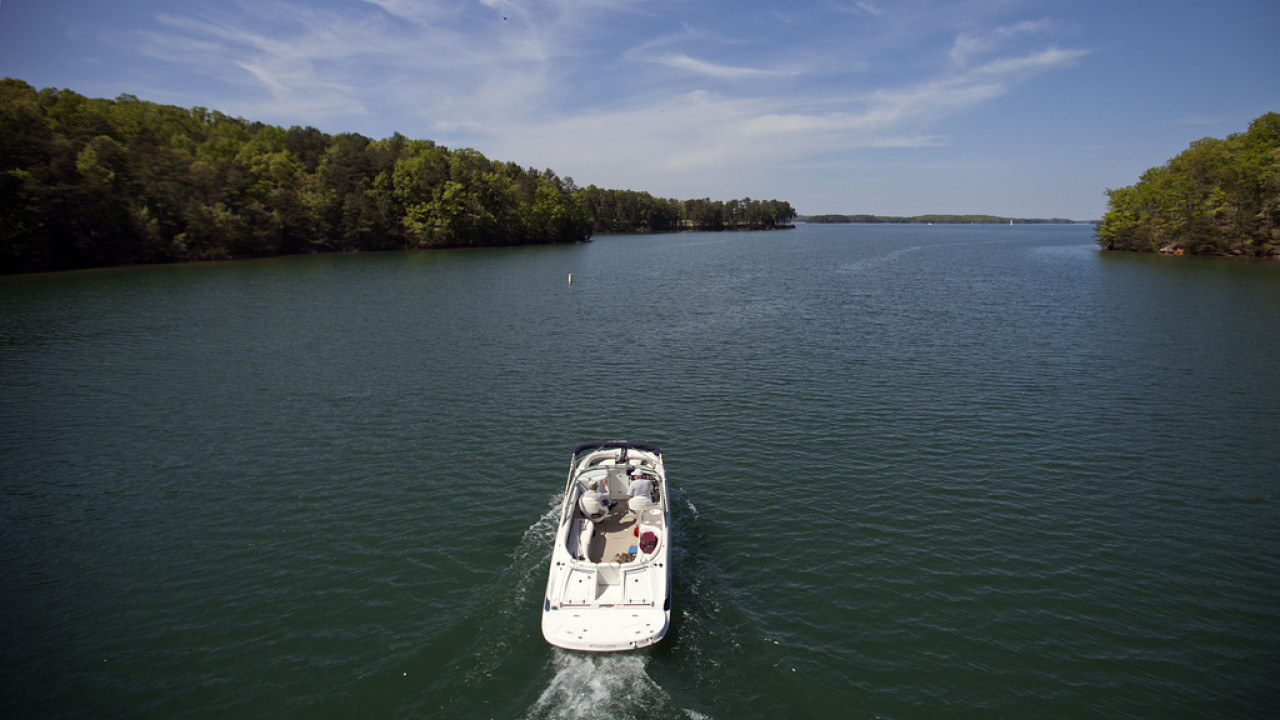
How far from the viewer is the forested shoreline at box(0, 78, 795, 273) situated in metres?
80.7

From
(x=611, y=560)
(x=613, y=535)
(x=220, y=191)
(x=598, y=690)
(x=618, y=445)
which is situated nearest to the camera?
(x=598, y=690)

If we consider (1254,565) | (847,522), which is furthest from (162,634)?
(1254,565)

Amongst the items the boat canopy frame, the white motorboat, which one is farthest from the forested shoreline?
the white motorboat

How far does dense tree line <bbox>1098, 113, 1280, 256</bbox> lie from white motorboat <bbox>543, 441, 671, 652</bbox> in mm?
117652

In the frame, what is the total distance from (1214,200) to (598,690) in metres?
132

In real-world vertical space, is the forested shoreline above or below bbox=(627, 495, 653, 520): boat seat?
above

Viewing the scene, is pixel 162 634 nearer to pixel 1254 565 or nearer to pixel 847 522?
pixel 847 522

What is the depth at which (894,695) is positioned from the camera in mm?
12961

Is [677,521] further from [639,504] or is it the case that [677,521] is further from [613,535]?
[613,535]

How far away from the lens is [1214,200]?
97.4 meters

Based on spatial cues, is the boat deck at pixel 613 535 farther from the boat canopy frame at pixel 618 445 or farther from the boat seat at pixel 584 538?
the boat canopy frame at pixel 618 445

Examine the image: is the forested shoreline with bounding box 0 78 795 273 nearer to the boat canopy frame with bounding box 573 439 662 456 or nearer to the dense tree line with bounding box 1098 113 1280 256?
the boat canopy frame with bounding box 573 439 662 456

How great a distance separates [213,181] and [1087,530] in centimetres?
13024

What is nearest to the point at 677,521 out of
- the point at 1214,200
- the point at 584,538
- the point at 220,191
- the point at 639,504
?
the point at 639,504
